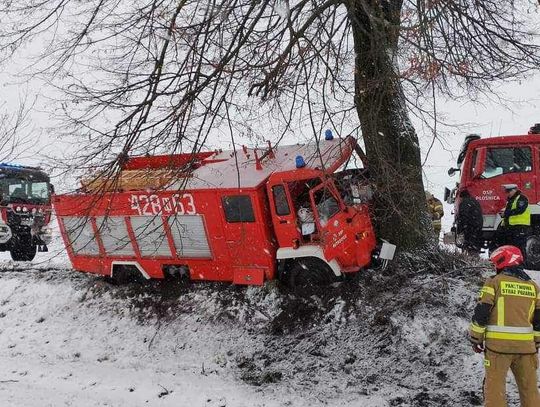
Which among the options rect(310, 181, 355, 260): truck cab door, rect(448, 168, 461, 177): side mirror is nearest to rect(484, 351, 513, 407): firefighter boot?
rect(310, 181, 355, 260): truck cab door

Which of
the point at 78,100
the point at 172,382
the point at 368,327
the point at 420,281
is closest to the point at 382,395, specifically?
the point at 368,327

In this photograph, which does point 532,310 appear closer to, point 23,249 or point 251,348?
point 251,348

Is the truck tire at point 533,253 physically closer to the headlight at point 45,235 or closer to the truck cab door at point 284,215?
the truck cab door at point 284,215

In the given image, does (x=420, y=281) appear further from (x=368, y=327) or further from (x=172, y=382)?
(x=172, y=382)

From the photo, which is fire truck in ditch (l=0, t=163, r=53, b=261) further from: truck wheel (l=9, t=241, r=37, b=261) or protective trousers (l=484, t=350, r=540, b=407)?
protective trousers (l=484, t=350, r=540, b=407)

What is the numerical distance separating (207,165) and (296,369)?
434cm

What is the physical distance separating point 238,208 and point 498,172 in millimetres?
6016

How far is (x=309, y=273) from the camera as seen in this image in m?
9.46

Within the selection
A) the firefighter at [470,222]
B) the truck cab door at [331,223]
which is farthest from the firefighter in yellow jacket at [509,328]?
the firefighter at [470,222]

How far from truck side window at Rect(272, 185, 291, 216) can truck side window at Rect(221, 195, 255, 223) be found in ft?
1.44

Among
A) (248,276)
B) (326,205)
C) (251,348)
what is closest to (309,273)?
(248,276)

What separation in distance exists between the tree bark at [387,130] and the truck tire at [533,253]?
287 centimetres

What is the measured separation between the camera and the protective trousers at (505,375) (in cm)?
551

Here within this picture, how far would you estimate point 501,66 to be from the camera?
25.5 feet
